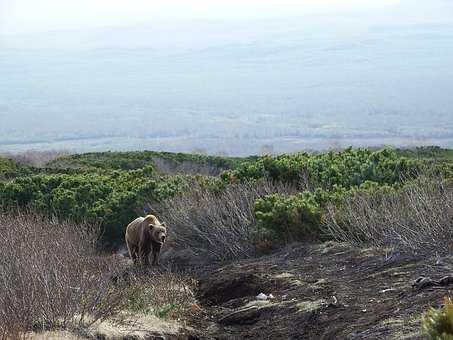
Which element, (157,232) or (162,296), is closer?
(162,296)

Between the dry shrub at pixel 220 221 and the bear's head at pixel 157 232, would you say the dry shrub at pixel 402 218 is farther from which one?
the bear's head at pixel 157 232

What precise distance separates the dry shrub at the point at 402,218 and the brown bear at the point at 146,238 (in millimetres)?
3599

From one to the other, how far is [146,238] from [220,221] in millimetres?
1498

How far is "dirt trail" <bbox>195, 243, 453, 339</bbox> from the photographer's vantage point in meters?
9.55

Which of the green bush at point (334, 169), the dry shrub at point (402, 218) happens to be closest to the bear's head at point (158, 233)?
the green bush at point (334, 169)

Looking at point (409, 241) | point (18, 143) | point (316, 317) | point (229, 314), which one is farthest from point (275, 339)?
point (18, 143)

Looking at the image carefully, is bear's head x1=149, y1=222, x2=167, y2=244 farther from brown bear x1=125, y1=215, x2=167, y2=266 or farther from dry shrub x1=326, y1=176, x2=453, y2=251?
dry shrub x1=326, y1=176, x2=453, y2=251

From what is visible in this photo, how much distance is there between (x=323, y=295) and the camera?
1141cm

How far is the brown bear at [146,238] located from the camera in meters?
17.0

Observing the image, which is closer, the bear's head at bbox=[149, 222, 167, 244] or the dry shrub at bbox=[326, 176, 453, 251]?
the dry shrub at bbox=[326, 176, 453, 251]

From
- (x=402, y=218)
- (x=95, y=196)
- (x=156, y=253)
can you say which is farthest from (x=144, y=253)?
(x=95, y=196)

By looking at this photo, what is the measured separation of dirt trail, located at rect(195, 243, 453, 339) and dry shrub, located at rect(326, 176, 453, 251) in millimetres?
302

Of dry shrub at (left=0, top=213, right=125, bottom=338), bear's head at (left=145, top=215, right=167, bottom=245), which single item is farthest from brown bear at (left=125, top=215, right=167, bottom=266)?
dry shrub at (left=0, top=213, right=125, bottom=338)

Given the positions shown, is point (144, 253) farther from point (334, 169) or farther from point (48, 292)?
point (48, 292)
